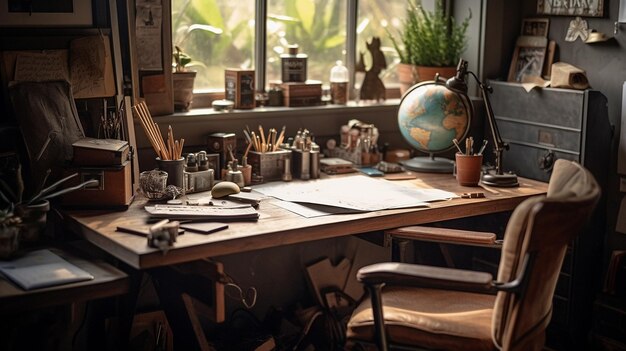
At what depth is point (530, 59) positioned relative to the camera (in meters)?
4.23

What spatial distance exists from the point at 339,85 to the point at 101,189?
1.43 meters

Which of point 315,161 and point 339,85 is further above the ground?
point 339,85

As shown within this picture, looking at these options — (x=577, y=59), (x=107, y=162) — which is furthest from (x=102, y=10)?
(x=577, y=59)

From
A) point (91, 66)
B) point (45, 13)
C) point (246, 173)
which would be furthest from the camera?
point (246, 173)

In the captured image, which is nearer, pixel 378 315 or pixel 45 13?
pixel 378 315

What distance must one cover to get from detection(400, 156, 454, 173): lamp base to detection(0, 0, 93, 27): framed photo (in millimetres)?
1532

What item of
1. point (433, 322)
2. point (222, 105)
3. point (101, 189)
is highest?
point (222, 105)

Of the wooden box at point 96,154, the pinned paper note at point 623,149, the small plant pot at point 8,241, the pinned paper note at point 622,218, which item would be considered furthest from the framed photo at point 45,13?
the pinned paper note at point 622,218

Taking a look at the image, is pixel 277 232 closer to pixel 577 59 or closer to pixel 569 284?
pixel 569 284

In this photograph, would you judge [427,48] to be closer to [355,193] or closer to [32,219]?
[355,193]

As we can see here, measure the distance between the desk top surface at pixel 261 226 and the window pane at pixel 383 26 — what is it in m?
1.10

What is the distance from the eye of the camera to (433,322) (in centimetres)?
280

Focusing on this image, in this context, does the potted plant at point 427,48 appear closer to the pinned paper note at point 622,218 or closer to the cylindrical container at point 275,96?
the cylindrical container at point 275,96

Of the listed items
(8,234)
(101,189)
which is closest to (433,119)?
(101,189)
